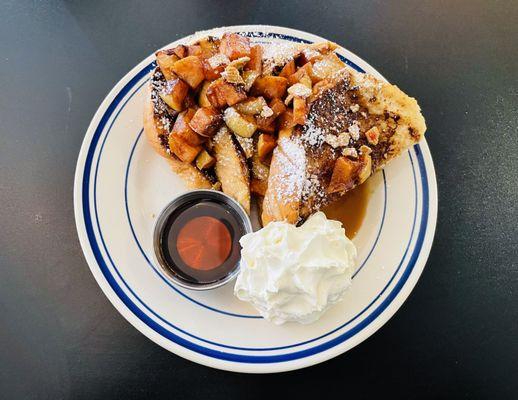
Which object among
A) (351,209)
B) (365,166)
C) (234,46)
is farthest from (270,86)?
(351,209)

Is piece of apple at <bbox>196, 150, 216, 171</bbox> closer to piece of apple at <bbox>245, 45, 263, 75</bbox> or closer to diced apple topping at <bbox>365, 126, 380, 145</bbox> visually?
piece of apple at <bbox>245, 45, 263, 75</bbox>

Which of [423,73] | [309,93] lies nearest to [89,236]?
[309,93]

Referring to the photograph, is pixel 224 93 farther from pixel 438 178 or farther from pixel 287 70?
pixel 438 178

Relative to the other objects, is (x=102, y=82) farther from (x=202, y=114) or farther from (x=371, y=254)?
(x=371, y=254)

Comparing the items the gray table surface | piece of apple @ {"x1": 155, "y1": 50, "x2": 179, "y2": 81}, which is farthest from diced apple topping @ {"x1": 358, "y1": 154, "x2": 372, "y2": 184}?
piece of apple @ {"x1": 155, "y1": 50, "x2": 179, "y2": 81}

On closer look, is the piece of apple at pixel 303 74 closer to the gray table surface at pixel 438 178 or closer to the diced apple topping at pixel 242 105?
the diced apple topping at pixel 242 105

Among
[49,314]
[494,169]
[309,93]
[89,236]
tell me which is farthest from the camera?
[494,169]

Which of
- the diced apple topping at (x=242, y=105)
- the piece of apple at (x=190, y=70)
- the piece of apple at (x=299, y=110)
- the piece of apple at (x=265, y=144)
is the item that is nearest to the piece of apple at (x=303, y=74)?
the diced apple topping at (x=242, y=105)
